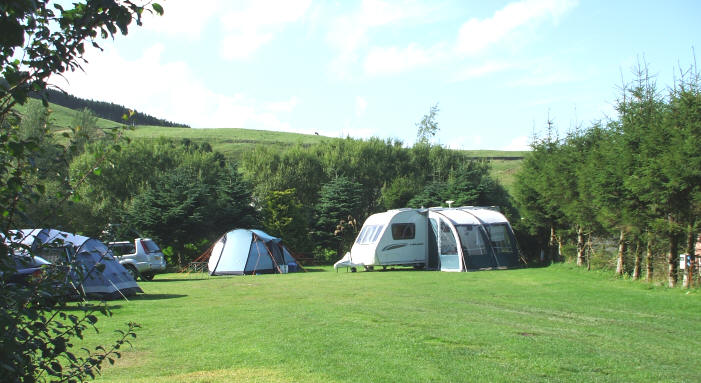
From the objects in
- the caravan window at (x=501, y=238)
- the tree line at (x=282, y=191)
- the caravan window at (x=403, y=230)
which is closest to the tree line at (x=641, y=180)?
the caravan window at (x=501, y=238)

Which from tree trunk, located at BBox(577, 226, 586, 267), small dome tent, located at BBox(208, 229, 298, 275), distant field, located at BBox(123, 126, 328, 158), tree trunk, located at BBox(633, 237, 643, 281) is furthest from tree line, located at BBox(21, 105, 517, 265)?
distant field, located at BBox(123, 126, 328, 158)

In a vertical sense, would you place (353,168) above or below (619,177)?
above

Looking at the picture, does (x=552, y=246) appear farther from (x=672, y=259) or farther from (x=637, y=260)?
(x=672, y=259)

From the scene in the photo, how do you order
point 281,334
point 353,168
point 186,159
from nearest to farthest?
point 281,334 < point 186,159 < point 353,168

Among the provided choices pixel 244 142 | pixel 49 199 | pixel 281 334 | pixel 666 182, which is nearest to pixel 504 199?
pixel 666 182

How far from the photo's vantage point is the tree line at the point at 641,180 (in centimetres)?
1271

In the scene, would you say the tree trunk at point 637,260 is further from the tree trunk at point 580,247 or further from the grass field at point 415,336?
the tree trunk at point 580,247

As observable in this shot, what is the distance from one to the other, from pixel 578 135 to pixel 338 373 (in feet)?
57.3

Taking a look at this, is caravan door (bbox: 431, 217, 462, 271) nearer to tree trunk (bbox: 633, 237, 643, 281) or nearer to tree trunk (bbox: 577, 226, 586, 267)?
tree trunk (bbox: 577, 226, 586, 267)

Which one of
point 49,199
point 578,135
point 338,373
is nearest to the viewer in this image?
point 49,199

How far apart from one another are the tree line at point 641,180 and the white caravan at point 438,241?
263cm

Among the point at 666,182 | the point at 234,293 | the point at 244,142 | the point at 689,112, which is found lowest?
the point at 234,293

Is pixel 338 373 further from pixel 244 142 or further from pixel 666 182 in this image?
pixel 244 142

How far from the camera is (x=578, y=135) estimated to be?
20.7m
